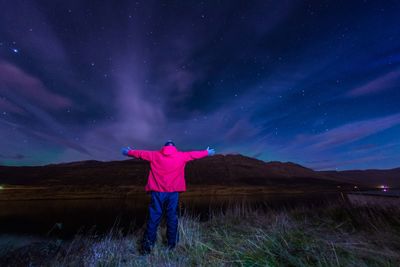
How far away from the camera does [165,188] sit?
5.34m

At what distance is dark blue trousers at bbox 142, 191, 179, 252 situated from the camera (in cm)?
522

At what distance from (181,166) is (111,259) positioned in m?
2.43

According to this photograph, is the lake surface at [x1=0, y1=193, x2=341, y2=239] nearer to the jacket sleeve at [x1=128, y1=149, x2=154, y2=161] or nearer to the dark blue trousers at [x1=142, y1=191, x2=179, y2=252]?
the dark blue trousers at [x1=142, y1=191, x2=179, y2=252]

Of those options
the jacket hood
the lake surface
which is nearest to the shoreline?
the lake surface

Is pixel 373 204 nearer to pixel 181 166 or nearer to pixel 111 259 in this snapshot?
pixel 181 166

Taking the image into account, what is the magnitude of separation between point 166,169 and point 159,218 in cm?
113

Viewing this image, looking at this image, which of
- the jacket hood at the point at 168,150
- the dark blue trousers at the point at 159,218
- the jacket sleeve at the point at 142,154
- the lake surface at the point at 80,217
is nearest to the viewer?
the dark blue trousers at the point at 159,218

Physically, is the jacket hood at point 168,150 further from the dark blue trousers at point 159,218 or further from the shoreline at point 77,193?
the shoreline at point 77,193

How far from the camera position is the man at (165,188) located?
5242mm

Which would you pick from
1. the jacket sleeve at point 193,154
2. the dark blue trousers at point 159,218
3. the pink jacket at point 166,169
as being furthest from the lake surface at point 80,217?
the jacket sleeve at point 193,154

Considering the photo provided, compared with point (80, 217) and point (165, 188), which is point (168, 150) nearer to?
point (165, 188)

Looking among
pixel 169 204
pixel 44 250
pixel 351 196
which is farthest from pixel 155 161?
pixel 351 196

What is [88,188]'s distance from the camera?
261 ft

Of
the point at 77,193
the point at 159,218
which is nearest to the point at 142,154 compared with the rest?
the point at 159,218
